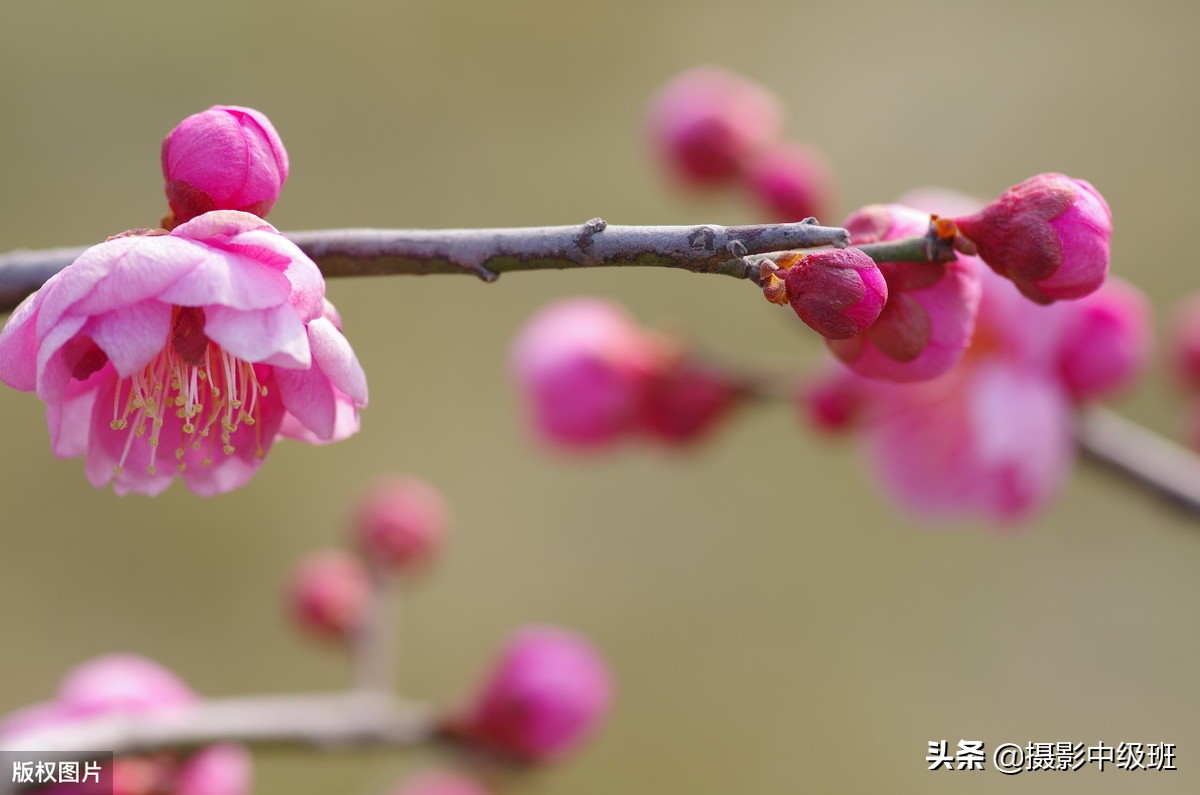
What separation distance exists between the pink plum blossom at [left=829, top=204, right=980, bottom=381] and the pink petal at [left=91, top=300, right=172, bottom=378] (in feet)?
0.62

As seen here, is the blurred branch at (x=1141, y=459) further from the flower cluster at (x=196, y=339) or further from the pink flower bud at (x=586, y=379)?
the flower cluster at (x=196, y=339)

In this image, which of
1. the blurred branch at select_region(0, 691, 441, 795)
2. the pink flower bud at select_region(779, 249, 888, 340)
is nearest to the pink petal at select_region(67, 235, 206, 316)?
the pink flower bud at select_region(779, 249, 888, 340)

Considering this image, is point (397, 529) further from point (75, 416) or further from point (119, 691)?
point (75, 416)

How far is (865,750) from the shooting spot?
1750mm

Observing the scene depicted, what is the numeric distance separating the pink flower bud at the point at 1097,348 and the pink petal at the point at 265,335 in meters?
0.42

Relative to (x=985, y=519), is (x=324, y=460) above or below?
above

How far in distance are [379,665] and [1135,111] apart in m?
2.19

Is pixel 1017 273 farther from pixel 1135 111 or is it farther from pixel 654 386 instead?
pixel 1135 111

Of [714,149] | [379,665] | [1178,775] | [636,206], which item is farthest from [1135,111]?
[379,665]

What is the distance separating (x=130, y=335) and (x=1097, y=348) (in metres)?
0.48

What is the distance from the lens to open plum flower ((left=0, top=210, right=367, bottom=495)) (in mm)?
276

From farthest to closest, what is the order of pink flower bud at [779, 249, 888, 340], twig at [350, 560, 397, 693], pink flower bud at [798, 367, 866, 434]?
twig at [350, 560, 397, 693] < pink flower bud at [798, 367, 866, 434] < pink flower bud at [779, 249, 888, 340]

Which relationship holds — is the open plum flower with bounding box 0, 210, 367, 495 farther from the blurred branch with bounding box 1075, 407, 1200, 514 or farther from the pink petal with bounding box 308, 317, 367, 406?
the blurred branch with bounding box 1075, 407, 1200, 514

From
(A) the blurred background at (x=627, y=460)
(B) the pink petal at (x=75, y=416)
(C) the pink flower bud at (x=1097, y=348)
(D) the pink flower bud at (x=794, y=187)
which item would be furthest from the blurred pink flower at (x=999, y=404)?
(A) the blurred background at (x=627, y=460)
